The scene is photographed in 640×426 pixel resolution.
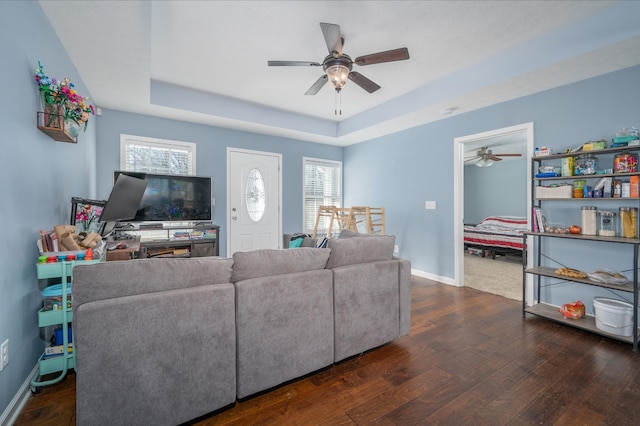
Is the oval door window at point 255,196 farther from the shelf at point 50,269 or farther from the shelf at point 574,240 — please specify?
the shelf at point 574,240

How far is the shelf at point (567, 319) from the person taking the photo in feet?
7.75

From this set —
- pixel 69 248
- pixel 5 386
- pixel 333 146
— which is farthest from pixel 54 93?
pixel 333 146

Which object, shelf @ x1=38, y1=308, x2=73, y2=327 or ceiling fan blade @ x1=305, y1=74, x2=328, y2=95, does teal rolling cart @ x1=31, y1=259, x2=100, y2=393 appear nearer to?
shelf @ x1=38, y1=308, x2=73, y2=327

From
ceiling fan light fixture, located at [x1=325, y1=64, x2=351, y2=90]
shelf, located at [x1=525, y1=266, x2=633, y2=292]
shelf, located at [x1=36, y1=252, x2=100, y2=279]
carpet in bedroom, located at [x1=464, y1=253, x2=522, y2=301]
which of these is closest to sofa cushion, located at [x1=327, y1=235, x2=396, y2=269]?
ceiling fan light fixture, located at [x1=325, y1=64, x2=351, y2=90]

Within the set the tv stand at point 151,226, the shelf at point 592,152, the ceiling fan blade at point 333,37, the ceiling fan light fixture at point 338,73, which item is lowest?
the tv stand at point 151,226

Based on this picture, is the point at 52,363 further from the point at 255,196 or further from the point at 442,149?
the point at 442,149

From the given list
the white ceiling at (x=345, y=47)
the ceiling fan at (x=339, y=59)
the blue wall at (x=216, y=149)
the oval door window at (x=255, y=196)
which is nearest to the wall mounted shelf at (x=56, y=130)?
the white ceiling at (x=345, y=47)

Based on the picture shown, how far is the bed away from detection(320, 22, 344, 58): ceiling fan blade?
14.9 ft

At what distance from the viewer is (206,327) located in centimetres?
147

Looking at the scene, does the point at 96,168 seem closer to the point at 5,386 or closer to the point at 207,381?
the point at 5,386

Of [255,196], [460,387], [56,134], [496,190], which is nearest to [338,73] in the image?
[56,134]

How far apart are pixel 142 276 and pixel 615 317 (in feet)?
11.8

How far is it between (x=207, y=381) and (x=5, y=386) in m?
1.04

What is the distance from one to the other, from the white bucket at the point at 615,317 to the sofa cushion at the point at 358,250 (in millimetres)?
1939
